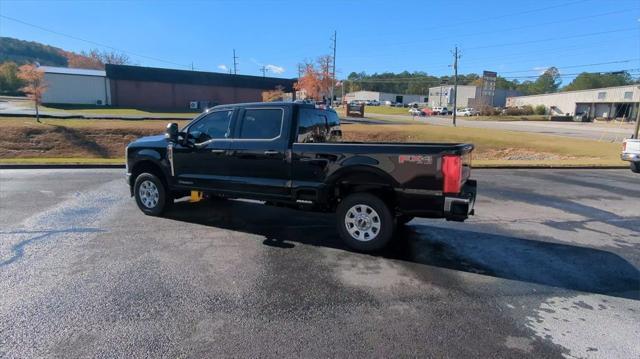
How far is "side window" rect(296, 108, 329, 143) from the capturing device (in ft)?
20.1

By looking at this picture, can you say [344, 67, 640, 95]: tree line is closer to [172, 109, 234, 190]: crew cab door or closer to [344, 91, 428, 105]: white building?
[344, 91, 428, 105]: white building

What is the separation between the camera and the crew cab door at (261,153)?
240 inches

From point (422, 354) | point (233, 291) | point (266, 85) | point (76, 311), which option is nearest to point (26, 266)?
point (76, 311)

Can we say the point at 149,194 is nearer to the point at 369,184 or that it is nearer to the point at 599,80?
the point at 369,184

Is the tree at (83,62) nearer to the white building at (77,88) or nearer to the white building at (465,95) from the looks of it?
the white building at (77,88)

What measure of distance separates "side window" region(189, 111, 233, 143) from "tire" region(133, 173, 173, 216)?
3.76 ft

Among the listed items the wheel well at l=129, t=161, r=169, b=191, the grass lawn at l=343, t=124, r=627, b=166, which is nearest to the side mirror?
the wheel well at l=129, t=161, r=169, b=191

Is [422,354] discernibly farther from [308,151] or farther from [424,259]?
[308,151]

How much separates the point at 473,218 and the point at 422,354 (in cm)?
489

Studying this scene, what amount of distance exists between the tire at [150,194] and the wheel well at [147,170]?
0.08 m

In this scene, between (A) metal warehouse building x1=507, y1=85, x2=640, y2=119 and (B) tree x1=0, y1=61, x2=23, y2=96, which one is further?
(B) tree x1=0, y1=61, x2=23, y2=96

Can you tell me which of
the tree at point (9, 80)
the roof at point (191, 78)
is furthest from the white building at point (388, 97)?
the tree at point (9, 80)

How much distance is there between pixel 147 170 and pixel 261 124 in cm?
251

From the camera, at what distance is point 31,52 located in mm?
135125
